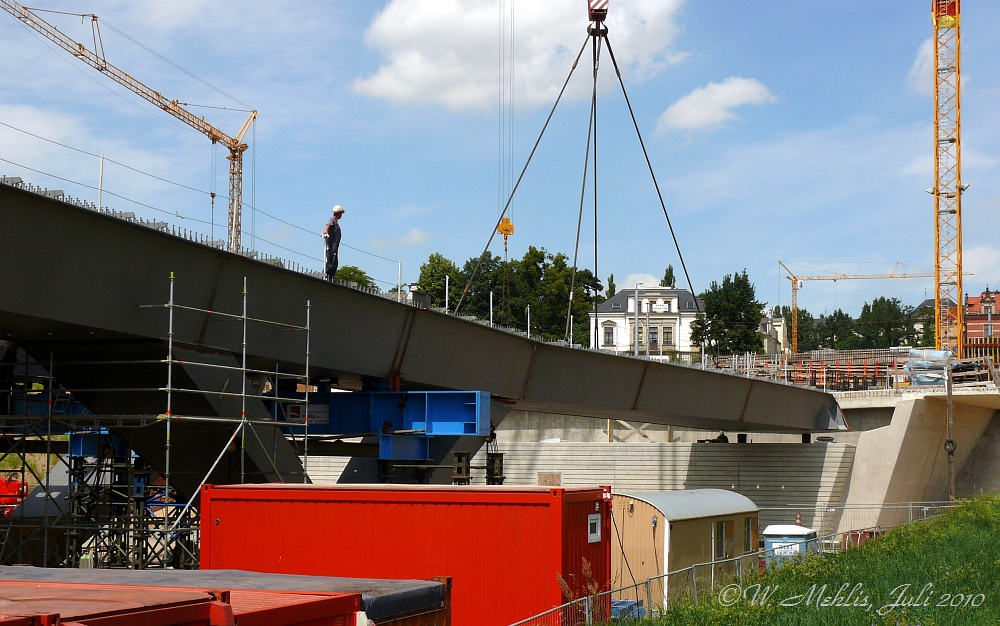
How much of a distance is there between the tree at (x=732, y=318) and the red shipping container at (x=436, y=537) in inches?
3877

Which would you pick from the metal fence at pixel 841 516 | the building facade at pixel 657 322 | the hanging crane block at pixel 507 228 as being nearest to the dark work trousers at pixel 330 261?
the metal fence at pixel 841 516

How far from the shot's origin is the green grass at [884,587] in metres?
13.5

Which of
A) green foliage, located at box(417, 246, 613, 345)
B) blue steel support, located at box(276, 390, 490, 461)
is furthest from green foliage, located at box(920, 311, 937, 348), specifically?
blue steel support, located at box(276, 390, 490, 461)

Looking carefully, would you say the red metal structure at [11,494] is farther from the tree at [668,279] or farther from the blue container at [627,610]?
the tree at [668,279]

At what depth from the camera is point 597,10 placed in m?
30.5

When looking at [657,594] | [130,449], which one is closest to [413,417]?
[130,449]

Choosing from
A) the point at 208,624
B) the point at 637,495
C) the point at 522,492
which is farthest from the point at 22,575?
the point at 637,495

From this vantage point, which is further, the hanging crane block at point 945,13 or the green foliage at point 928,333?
the green foliage at point 928,333

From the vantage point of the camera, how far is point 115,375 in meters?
19.1

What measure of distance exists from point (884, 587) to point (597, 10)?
1953cm

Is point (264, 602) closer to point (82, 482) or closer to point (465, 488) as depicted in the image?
point (465, 488)

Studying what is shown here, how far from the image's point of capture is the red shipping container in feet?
43.8

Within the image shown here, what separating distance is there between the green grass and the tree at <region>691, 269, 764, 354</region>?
88568 millimetres

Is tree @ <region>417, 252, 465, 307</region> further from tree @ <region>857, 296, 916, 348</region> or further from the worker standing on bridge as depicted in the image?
tree @ <region>857, 296, 916, 348</region>
